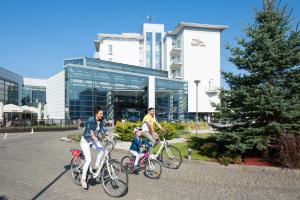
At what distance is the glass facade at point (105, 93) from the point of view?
55.1 metres

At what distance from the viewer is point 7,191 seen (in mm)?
7914

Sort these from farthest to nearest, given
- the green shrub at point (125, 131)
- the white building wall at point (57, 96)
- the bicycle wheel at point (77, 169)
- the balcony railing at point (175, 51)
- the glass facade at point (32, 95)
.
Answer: the glass facade at point (32, 95) < the balcony railing at point (175, 51) < the white building wall at point (57, 96) < the green shrub at point (125, 131) < the bicycle wheel at point (77, 169)

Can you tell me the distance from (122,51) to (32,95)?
2571 centimetres

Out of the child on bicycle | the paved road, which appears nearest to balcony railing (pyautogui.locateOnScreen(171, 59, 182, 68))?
the paved road

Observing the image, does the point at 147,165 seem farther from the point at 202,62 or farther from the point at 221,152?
the point at 202,62

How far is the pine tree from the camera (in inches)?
460

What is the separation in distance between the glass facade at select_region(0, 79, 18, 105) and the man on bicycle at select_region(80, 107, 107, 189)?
60948 millimetres

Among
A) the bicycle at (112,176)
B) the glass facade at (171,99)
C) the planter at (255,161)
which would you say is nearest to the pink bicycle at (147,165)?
the bicycle at (112,176)

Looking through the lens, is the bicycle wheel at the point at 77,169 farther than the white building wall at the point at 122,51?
No

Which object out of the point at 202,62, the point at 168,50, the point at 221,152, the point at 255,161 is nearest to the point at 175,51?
the point at 168,50

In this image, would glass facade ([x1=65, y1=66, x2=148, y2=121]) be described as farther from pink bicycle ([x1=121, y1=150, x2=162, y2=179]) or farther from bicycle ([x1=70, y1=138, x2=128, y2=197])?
bicycle ([x1=70, y1=138, x2=128, y2=197])

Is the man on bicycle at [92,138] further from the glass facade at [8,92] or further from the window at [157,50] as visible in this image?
the window at [157,50]

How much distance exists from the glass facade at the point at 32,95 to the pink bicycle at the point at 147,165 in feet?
261

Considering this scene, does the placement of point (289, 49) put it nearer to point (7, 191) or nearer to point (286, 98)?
point (286, 98)
